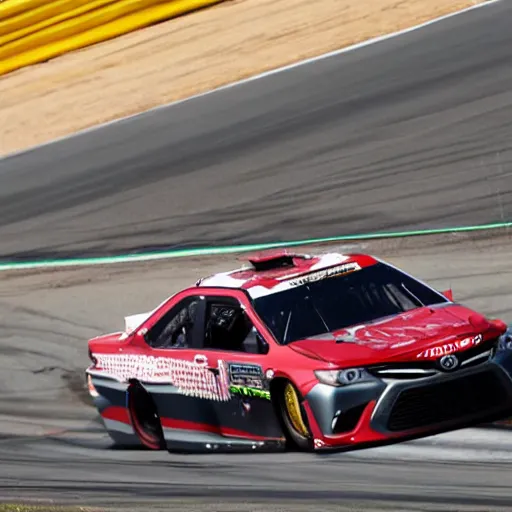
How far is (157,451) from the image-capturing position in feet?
29.5

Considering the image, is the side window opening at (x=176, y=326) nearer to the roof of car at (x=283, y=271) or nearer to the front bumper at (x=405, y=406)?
the roof of car at (x=283, y=271)

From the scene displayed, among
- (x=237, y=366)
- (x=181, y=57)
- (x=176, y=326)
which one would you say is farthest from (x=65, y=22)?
(x=237, y=366)

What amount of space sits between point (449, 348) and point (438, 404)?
1.03 feet

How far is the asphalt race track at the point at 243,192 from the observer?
36.3ft

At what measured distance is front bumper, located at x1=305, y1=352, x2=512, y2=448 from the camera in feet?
23.8

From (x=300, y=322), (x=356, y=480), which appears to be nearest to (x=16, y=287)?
(x=300, y=322)

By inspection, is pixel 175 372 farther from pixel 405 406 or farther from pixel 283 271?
pixel 405 406

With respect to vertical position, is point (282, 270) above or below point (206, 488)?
above

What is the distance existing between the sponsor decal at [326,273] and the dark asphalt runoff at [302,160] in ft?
11.7

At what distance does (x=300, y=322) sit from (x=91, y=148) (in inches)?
287

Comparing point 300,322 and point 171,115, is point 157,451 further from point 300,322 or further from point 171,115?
point 171,115

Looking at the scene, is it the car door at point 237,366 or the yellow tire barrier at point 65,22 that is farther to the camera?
the yellow tire barrier at point 65,22

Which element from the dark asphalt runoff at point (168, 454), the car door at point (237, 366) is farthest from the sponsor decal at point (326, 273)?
the dark asphalt runoff at point (168, 454)

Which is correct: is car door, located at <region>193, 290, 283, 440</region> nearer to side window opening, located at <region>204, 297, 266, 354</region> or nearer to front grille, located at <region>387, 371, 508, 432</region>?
side window opening, located at <region>204, 297, 266, 354</region>
